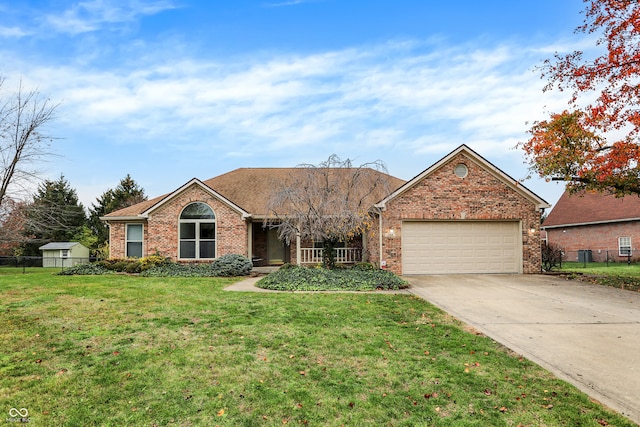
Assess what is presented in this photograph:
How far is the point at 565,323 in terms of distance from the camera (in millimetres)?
7066

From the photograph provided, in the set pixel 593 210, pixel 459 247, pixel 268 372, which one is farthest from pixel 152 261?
pixel 593 210

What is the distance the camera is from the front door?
66.1 ft

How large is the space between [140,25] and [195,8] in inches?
80.3

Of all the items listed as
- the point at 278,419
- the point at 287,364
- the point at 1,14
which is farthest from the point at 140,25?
the point at 278,419

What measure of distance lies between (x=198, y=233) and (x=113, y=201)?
24603 millimetres

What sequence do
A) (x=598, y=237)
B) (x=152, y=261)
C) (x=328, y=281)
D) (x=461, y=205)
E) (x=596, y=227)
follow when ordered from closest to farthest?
(x=328, y=281) → (x=461, y=205) → (x=152, y=261) → (x=598, y=237) → (x=596, y=227)

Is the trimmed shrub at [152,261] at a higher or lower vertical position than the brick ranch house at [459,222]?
lower

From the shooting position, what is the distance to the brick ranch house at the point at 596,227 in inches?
968

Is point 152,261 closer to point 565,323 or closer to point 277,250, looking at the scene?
point 277,250

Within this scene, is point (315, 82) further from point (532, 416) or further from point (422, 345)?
point (532, 416)

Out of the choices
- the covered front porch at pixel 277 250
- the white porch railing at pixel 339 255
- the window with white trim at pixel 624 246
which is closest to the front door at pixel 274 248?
the covered front porch at pixel 277 250

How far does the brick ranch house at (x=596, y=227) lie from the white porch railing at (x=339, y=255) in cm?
1517

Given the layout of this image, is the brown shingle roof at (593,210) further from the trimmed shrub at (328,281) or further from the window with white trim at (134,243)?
the window with white trim at (134,243)

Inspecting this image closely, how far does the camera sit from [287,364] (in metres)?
4.90
